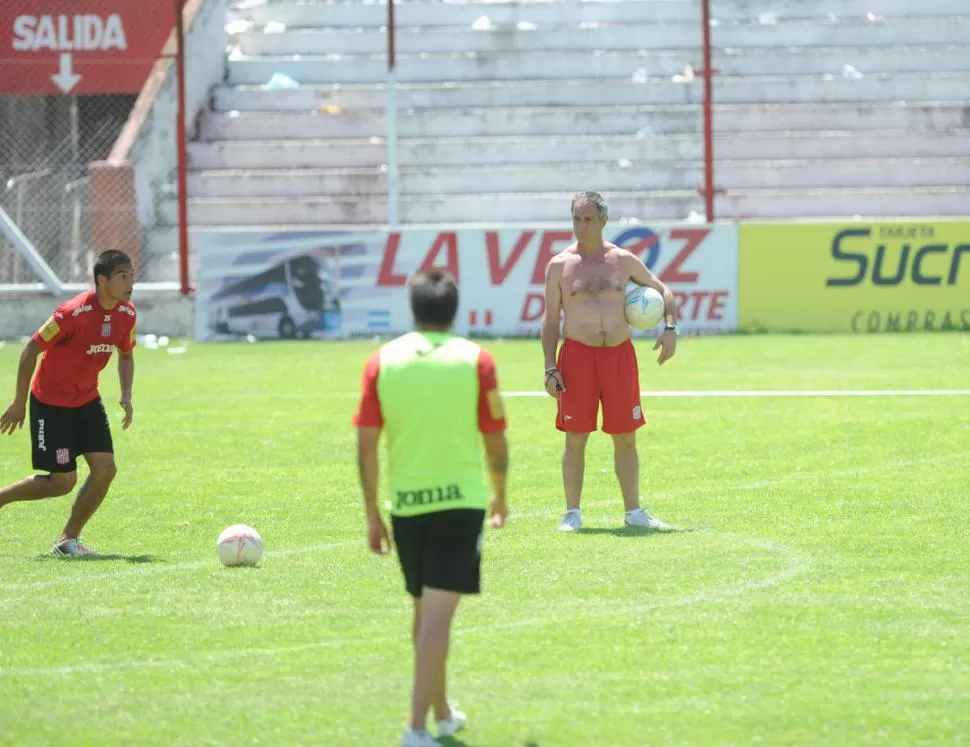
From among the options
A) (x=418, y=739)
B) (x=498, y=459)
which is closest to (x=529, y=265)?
(x=498, y=459)

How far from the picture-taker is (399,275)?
25062 mm

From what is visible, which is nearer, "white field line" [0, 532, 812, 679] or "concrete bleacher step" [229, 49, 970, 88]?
"white field line" [0, 532, 812, 679]

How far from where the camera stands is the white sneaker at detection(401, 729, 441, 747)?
5836 millimetres

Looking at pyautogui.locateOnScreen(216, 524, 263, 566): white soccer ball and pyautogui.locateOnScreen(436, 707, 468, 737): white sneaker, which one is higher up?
pyautogui.locateOnScreen(436, 707, 468, 737): white sneaker

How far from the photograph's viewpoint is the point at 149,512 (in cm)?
1155

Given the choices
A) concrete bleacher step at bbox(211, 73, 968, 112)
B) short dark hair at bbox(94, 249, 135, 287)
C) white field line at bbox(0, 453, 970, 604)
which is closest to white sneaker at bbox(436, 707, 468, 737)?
white field line at bbox(0, 453, 970, 604)

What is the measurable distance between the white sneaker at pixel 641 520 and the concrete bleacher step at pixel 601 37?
22710 millimetres

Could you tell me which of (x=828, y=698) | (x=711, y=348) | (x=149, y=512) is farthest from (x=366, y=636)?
(x=711, y=348)

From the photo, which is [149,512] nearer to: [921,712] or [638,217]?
[921,712]

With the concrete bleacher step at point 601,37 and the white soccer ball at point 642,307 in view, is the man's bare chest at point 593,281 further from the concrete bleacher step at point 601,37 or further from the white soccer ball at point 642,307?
the concrete bleacher step at point 601,37

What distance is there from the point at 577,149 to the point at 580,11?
396cm

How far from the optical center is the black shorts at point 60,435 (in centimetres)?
1004

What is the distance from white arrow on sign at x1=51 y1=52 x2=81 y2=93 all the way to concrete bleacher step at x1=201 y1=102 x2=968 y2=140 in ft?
13.9

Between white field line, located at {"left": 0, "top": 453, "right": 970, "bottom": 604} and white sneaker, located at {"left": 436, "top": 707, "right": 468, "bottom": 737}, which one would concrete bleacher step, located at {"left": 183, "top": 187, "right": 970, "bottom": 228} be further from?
white sneaker, located at {"left": 436, "top": 707, "right": 468, "bottom": 737}
